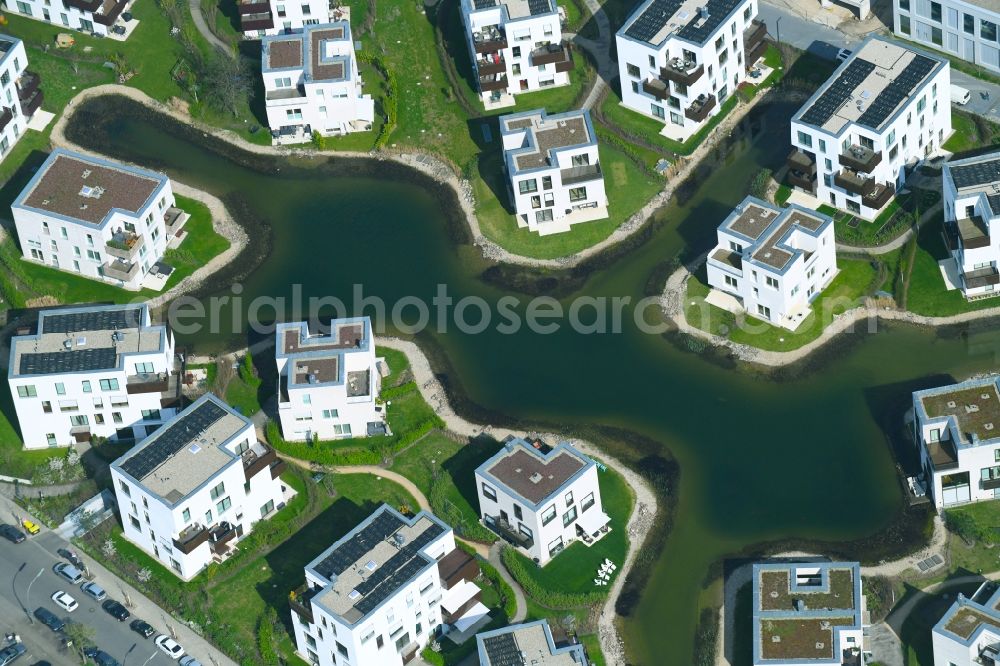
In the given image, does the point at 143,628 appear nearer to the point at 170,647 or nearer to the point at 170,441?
the point at 170,647

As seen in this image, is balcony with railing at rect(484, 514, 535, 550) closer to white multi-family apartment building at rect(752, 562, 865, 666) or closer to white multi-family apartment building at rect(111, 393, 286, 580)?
white multi-family apartment building at rect(111, 393, 286, 580)

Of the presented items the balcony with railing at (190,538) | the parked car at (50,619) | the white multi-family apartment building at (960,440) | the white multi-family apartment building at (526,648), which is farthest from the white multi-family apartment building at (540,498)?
the parked car at (50,619)

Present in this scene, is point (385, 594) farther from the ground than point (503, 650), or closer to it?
farther from the ground

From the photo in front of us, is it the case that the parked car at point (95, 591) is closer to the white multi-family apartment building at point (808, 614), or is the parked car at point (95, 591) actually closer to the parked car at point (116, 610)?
the parked car at point (116, 610)

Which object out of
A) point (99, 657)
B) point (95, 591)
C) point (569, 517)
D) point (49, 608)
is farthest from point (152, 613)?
point (569, 517)

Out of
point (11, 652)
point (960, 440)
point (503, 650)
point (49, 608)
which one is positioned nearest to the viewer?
point (503, 650)

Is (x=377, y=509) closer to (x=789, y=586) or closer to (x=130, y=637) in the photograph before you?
(x=130, y=637)
